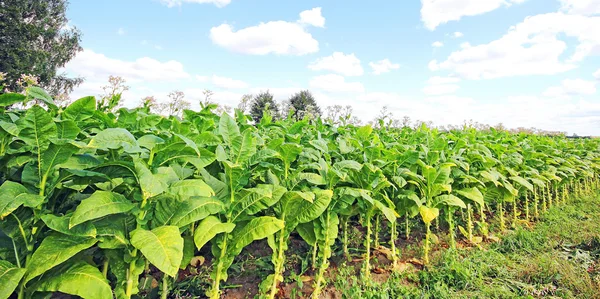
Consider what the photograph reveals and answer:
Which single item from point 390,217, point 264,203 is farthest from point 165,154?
point 390,217

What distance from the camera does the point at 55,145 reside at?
1565 millimetres

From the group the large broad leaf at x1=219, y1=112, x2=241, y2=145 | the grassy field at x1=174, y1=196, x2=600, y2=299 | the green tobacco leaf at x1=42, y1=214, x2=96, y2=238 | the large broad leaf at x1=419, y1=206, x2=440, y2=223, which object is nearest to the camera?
the green tobacco leaf at x1=42, y1=214, x2=96, y2=238

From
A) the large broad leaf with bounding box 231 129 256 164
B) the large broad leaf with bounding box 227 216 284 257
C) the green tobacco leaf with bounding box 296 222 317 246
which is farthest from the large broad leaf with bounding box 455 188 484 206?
the large broad leaf with bounding box 231 129 256 164

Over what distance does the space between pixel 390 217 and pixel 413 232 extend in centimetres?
191

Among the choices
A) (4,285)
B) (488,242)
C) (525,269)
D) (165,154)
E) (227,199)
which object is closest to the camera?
(4,285)

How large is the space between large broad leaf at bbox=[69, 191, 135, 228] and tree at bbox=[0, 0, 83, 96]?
1040 inches

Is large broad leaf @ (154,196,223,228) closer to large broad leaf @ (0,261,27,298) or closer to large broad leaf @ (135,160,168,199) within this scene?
large broad leaf @ (135,160,168,199)

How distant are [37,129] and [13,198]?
1.17 feet

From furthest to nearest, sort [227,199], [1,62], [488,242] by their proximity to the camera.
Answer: [1,62] → [488,242] → [227,199]

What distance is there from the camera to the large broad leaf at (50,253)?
154cm

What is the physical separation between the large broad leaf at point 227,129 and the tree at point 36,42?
26.1 m

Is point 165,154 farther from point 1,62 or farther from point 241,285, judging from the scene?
point 1,62

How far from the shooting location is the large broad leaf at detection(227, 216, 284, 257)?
6.61 ft

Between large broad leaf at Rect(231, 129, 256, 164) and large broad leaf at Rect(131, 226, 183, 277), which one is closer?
large broad leaf at Rect(131, 226, 183, 277)
